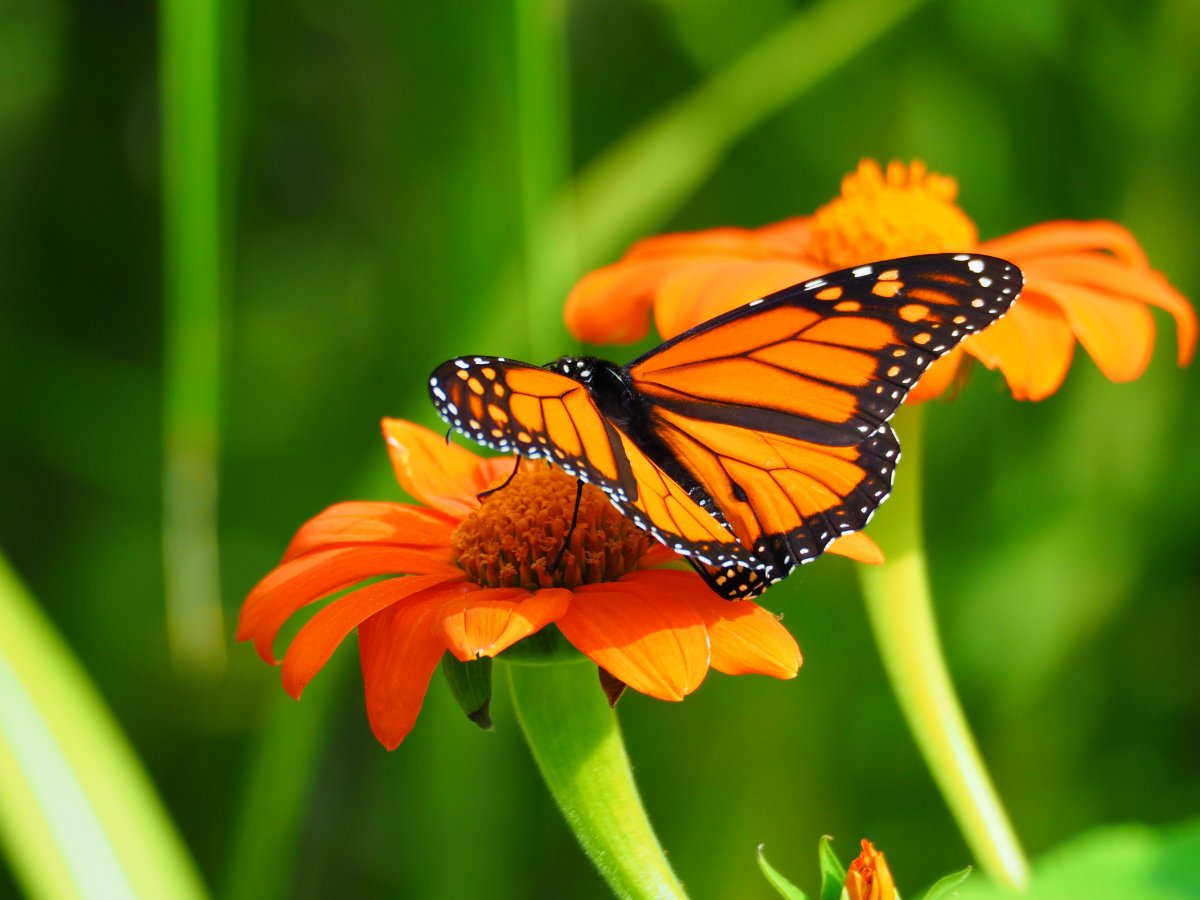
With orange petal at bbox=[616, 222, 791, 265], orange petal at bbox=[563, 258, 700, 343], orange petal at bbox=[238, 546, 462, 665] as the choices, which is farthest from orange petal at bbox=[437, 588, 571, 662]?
orange petal at bbox=[616, 222, 791, 265]

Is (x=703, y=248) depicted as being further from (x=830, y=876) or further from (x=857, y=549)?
(x=830, y=876)

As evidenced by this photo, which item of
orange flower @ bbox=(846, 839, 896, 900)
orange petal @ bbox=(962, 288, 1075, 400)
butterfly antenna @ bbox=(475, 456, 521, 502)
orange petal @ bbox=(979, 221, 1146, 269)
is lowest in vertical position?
orange flower @ bbox=(846, 839, 896, 900)

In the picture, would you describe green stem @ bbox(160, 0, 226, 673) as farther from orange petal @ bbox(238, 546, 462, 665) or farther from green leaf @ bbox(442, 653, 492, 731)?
green leaf @ bbox(442, 653, 492, 731)

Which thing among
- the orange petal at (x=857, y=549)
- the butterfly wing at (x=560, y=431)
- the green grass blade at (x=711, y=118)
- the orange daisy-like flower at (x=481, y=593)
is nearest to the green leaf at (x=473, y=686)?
the orange daisy-like flower at (x=481, y=593)

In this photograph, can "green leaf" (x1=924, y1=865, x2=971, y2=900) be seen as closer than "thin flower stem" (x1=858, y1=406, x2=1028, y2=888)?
Yes

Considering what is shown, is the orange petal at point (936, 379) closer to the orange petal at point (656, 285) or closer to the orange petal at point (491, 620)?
the orange petal at point (656, 285)

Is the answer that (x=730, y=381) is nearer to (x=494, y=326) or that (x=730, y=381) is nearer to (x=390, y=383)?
(x=494, y=326)

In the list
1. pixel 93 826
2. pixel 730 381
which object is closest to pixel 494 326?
pixel 730 381
